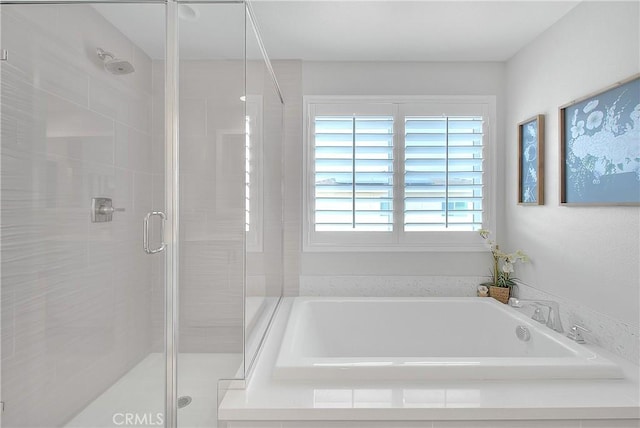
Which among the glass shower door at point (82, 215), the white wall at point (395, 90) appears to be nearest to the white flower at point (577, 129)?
the white wall at point (395, 90)

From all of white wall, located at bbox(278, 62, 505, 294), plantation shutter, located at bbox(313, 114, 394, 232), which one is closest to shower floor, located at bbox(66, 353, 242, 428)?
white wall, located at bbox(278, 62, 505, 294)

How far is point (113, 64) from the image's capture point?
4.42ft

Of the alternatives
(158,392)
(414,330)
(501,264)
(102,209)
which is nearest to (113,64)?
(102,209)

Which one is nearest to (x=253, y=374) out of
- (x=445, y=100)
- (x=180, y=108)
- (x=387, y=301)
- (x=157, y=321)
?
(x=157, y=321)

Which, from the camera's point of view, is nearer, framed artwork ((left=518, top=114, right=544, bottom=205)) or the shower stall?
the shower stall

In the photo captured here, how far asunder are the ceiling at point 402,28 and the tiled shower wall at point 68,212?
3.17ft

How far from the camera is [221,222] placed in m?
1.38

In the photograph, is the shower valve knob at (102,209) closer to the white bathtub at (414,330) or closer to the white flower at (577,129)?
the white bathtub at (414,330)

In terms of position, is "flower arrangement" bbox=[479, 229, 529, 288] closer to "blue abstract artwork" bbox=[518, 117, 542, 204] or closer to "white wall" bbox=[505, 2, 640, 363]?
"white wall" bbox=[505, 2, 640, 363]

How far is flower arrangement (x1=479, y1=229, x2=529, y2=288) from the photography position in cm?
248

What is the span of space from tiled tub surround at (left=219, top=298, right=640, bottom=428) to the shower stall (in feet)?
0.63

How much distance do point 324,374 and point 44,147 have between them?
4.28 ft

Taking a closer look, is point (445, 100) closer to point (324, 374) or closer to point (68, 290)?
point (324, 374)

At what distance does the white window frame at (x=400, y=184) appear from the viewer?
265cm
